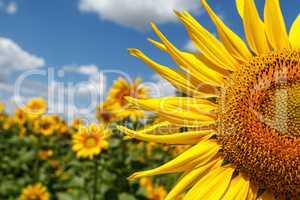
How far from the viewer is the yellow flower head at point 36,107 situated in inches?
430

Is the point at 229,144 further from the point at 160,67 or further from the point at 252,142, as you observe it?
the point at 160,67

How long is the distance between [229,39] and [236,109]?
40 centimetres

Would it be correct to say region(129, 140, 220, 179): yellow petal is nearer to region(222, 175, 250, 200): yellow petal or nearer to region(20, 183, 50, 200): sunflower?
region(222, 175, 250, 200): yellow petal

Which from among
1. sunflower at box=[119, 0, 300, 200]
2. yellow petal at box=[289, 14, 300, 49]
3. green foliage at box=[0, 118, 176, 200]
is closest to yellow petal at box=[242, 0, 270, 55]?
sunflower at box=[119, 0, 300, 200]

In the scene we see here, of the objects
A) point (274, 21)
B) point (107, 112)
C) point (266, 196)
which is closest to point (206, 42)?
point (274, 21)

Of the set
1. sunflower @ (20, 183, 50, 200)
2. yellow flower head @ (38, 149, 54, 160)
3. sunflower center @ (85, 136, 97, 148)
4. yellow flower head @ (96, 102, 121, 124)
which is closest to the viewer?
sunflower center @ (85, 136, 97, 148)

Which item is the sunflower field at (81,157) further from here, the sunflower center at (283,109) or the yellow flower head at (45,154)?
the sunflower center at (283,109)

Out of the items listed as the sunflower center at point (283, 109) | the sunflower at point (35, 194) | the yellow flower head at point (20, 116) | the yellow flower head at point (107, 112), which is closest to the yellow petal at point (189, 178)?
the sunflower center at point (283, 109)

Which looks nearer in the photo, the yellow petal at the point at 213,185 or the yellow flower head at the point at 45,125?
the yellow petal at the point at 213,185

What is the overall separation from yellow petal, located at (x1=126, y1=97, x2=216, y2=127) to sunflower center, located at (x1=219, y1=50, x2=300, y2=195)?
0.09 metres

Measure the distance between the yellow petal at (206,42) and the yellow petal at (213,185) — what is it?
22.8 inches

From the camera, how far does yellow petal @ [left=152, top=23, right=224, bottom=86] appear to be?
2.45 meters

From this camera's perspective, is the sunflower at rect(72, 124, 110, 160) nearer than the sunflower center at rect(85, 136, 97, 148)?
Yes

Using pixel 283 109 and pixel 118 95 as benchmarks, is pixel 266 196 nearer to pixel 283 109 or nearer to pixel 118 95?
pixel 283 109
